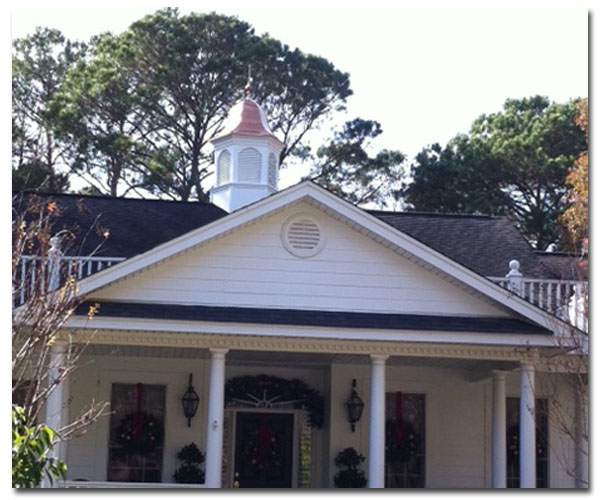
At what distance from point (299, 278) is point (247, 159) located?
6195 mm

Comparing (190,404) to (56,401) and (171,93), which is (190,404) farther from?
(171,93)

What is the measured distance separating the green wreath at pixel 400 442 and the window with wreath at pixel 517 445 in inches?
55.1

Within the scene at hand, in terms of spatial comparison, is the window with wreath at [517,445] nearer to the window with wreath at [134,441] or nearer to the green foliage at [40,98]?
the window with wreath at [134,441]

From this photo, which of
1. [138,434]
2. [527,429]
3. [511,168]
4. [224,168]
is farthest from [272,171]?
[511,168]

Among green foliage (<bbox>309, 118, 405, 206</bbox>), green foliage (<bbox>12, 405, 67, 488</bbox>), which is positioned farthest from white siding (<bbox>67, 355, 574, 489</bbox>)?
green foliage (<bbox>309, 118, 405, 206</bbox>)

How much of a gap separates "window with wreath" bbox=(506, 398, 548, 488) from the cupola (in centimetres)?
601

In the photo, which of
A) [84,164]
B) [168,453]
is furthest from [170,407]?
[84,164]

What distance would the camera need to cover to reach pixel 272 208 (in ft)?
49.7

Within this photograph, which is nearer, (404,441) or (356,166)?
(404,441)

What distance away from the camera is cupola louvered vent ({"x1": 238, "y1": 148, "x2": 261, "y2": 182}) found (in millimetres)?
21109

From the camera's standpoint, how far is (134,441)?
1662 cm

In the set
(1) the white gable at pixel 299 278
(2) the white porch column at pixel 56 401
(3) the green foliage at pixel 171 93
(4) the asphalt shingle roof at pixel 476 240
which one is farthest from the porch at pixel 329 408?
(3) the green foliage at pixel 171 93

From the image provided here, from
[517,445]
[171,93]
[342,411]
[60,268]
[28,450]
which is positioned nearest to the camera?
[28,450]
